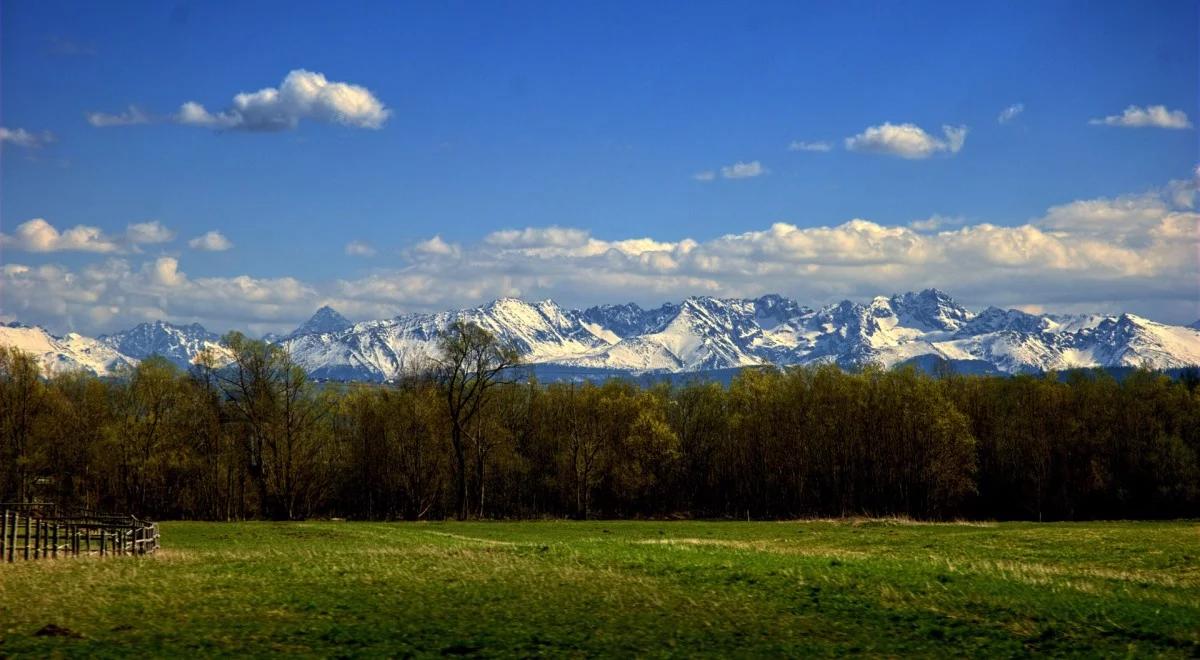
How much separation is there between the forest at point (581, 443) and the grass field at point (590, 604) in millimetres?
65270

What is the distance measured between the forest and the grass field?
65.3 metres

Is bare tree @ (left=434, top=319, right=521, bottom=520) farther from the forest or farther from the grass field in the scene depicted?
the grass field

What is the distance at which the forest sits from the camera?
354 ft

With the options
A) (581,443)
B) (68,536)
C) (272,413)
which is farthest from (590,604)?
(581,443)

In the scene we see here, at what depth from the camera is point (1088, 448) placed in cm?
12450

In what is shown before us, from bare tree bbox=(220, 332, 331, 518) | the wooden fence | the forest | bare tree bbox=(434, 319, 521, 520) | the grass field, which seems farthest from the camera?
the forest

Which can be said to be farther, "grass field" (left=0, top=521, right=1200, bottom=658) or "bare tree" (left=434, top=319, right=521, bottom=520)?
"bare tree" (left=434, top=319, right=521, bottom=520)

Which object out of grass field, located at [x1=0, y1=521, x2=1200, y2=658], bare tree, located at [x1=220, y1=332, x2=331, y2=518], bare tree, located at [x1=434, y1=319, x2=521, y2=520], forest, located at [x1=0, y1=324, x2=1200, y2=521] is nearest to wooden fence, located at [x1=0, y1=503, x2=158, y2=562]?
grass field, located at [x1=0, y1=521, x2=1200, y2=658]

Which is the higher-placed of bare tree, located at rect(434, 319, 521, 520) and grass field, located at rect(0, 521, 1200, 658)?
bare tree, located at rect(434, 319, 521, 520)

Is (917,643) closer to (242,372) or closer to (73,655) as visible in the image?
(73,655)

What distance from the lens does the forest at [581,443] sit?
354 feet

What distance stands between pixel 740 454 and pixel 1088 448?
42.0 meters

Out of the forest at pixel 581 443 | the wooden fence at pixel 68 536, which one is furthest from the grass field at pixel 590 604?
the forest at pixel 581 443

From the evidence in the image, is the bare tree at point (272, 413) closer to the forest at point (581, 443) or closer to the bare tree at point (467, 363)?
the forest at point (581, 443)
